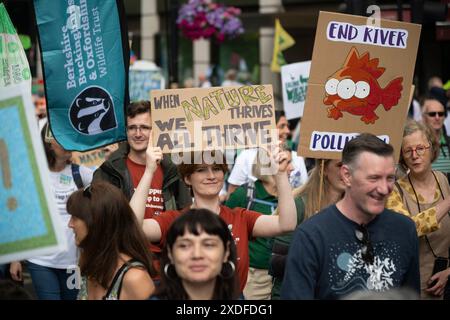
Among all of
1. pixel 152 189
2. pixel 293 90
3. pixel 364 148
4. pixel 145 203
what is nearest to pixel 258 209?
pixel 152 189

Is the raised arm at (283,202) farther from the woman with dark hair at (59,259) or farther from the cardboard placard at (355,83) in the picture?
the woman with dark hair at (59,259)

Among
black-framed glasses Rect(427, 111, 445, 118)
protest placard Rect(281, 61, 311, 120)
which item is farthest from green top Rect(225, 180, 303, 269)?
protest placard Rect(281, 61, 311, 120)

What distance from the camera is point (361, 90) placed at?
5941 mm

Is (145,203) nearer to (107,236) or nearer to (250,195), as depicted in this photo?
(107,236)

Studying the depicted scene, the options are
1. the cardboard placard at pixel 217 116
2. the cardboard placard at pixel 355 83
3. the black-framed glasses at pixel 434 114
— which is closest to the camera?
the cardboard placard at pixel 217 116

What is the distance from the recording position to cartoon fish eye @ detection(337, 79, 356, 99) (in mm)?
5879

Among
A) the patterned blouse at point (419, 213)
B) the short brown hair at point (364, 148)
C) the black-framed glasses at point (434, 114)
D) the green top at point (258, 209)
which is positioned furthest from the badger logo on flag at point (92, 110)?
the black-framed glasses at point (434, 114)

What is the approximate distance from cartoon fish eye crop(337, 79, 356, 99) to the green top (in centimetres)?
123

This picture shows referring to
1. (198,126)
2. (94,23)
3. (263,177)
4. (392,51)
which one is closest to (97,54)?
(94,23)

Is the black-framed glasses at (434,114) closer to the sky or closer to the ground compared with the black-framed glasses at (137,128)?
closer to the ground

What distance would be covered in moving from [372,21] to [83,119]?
199 cm

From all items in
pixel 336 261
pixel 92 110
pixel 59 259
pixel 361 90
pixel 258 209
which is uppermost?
pixel 361 90

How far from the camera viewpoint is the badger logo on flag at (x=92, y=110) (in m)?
6.10

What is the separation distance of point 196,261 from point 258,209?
312cm
